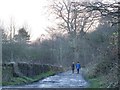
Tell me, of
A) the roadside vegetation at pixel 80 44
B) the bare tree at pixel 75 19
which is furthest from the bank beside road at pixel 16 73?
the bare tree at pixel 75 19

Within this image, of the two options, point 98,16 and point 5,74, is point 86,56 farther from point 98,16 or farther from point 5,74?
point 98,16

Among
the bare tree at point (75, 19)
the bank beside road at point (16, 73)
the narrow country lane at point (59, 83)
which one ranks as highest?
the bare tree at point (75, 19)

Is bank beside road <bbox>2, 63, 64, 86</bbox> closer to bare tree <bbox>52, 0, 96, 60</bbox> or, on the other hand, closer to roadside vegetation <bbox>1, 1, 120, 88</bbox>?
roadside vegetation <bbox>1, 1, 120, 88</bbox>

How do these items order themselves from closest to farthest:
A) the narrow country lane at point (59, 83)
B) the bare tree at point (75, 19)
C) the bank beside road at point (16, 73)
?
the bare tree at point (75, 19) → the narrow country lane at point (59, 83) → the bank beside road at point (16, 73)

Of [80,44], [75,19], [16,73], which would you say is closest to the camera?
[75,19]

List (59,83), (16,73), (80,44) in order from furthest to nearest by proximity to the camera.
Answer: (80,44) → (16,73) → (59,83)

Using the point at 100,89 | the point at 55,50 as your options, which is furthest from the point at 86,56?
the point at 100,89

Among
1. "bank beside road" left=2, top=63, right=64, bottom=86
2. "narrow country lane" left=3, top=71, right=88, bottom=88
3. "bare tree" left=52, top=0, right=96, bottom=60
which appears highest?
"bare tree" left=52, top=0, right=96, bottom=60

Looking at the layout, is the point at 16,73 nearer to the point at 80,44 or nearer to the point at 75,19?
the point at 75,19

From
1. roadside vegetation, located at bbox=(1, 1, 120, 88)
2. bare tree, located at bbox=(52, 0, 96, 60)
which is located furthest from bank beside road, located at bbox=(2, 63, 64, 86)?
bare tree, located at bbox=(52, 0, 96, 60)

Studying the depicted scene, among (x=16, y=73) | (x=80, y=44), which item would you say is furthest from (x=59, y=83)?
(x=80, y=44)

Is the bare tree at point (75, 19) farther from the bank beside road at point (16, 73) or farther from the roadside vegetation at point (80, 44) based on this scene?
the bank beside road at point (16, 73)

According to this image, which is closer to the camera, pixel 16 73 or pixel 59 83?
pixel 59 83

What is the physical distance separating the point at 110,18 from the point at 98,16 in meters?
0.47
